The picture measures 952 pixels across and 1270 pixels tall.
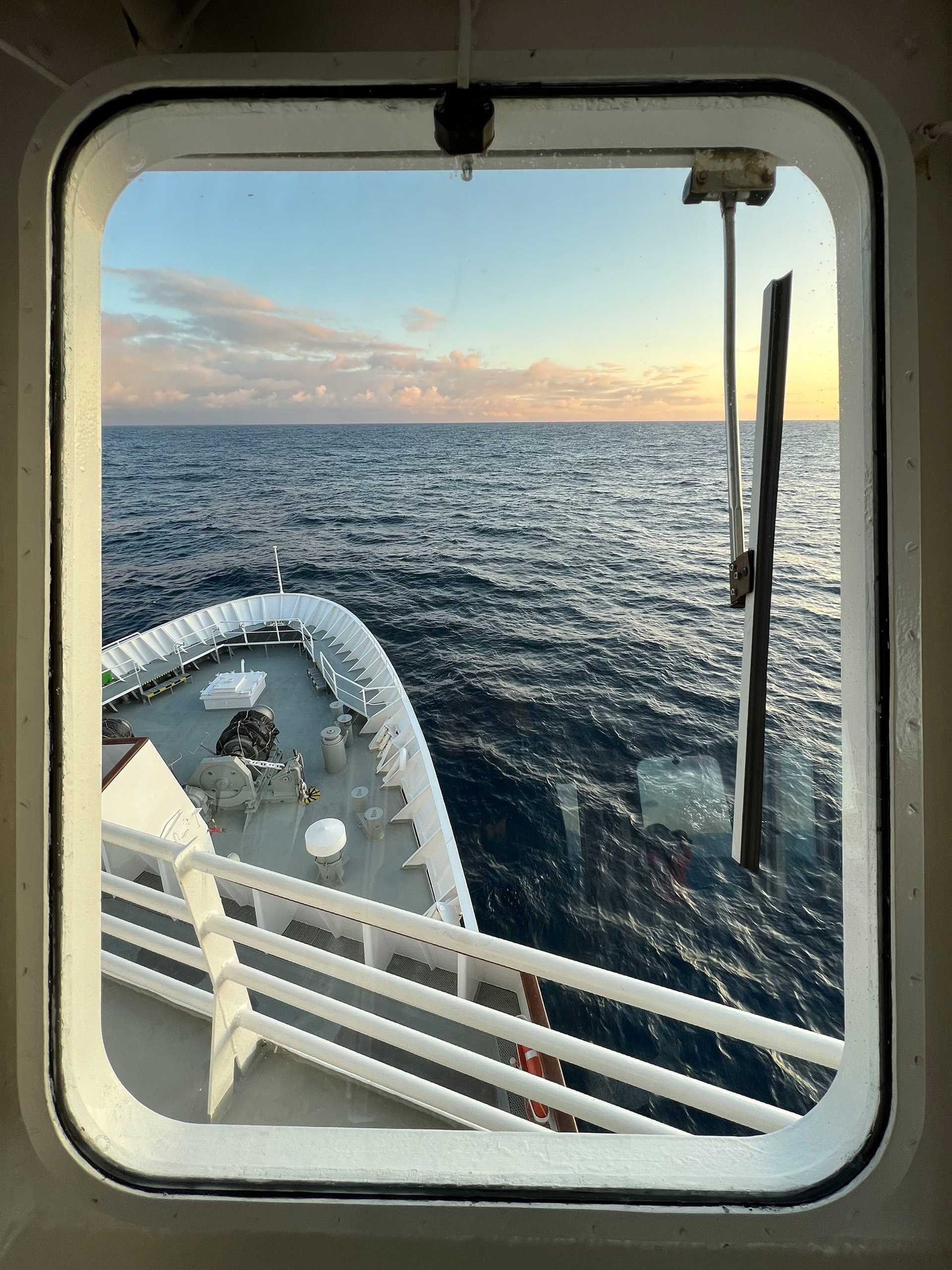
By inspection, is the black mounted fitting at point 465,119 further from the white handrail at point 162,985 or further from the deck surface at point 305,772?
the deck surface at point 305,772

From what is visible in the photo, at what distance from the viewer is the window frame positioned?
814 mm

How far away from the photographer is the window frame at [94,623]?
814 millimetres

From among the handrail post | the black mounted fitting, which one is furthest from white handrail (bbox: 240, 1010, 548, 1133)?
the black mounted fitting

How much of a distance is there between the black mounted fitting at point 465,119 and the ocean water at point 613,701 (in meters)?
0.74

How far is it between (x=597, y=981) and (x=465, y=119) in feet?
4.73

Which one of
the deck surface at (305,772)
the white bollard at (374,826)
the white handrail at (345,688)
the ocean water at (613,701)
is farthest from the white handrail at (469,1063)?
the white handrail at (345,688)

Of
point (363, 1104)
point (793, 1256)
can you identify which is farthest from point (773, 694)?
point (793, 1256)

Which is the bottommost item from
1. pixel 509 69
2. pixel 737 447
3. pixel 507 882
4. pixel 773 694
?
pixel 507 882

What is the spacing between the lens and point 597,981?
107cm

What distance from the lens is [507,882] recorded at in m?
6.57

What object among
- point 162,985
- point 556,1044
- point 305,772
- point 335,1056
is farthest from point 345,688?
point 556,1044

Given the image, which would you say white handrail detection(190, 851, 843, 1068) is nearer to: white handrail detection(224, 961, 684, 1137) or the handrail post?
white handrail detection(224, 961, 684, 1137)

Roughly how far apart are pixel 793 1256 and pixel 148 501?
36.1 m

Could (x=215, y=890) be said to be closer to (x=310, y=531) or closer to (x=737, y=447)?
(x=737, y=447)
